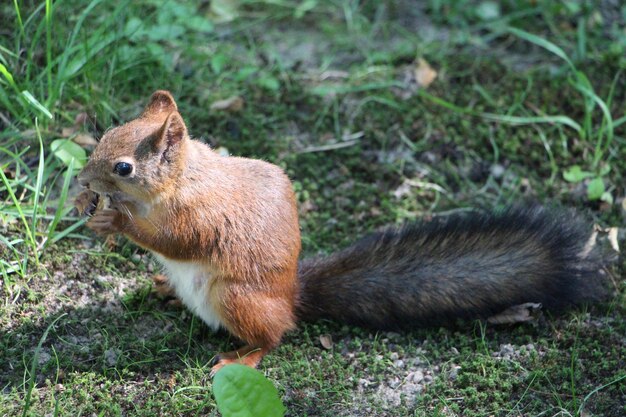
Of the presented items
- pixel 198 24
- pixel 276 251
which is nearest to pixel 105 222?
pixel 276 251

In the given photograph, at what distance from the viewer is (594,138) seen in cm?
385

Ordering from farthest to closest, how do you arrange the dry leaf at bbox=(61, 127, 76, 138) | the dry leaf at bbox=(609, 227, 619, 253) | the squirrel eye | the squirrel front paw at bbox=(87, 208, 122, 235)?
the dry leaf at bbox=(61, 127, 76, 138) → the dry leaf at bbox=(609, 227, 619, 253) → the squirrel front paw at bbox=(87, 208, 122, 235) → the squirrel eye

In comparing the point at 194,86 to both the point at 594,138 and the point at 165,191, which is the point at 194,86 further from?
the point at 594,138

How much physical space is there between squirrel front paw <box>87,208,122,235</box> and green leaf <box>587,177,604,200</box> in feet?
6.61

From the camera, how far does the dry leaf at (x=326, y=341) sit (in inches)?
115

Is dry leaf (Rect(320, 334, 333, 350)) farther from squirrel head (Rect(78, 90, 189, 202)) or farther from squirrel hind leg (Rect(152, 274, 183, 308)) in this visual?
squirrel head (Rect(78, 90, 189, 202))

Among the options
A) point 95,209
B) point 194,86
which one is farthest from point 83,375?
point 194,86

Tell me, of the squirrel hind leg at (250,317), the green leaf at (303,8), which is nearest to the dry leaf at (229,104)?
the green leaf at (303,8)

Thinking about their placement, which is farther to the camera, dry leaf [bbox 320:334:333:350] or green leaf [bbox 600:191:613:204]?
green leaf [bbox 600:191:613:204]

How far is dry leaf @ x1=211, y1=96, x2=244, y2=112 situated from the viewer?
3.79 meters

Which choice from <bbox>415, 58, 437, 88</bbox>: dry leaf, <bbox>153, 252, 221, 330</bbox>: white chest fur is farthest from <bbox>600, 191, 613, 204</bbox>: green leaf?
<bbox>153, 252, 221, 330</bbox>: white chest fur

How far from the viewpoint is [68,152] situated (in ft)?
10.4

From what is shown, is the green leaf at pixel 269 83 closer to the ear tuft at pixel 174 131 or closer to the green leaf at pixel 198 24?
the green leaf at pixel 198 24

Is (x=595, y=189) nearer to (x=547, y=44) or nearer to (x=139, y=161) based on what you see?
(x=547, y=44)
